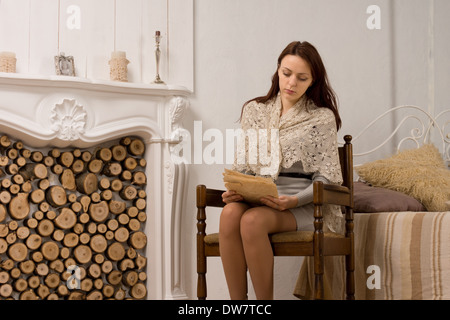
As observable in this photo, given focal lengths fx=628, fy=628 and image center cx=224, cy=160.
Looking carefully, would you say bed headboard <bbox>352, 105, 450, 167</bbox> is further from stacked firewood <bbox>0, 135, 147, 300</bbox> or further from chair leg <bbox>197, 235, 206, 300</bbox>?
chair leg <bbox>197, 235, 206, 300</bbox>

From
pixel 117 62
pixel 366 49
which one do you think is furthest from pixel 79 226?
pixel 366 49

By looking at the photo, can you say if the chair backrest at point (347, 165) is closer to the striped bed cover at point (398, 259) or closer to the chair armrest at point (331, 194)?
the chair armrest at point (331, 194)

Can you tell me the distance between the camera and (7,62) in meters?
3.23

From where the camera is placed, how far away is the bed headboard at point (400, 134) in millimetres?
4214

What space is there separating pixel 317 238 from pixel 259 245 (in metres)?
0.24

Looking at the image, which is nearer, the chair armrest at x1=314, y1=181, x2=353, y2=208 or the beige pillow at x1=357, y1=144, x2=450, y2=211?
the chair armrest at x1=314, y1=181, x2=353, y2=208

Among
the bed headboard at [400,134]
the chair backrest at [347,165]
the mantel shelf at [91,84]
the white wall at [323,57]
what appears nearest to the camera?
the chair backrest at [347,165]

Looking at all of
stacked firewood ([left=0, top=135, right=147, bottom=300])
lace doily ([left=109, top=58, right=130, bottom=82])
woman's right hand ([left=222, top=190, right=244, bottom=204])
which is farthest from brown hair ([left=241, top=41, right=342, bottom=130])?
stacked firewood ([left=0, top=135, right=147, bottom=300])

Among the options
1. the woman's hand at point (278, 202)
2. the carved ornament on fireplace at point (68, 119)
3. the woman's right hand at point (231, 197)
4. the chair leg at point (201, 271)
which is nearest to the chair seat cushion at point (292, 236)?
the woman's hand at point (278, 202)

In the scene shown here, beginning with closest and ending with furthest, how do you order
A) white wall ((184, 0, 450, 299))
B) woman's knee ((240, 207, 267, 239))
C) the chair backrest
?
woman's knee ((240, 207, 267, 239)), the chair backrest, white wall ((184, 0, 450, 299))

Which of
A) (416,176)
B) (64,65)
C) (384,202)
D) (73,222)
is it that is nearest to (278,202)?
(384,202)

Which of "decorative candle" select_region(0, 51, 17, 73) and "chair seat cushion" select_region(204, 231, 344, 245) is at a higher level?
"decorative candle" select_region(0, 51, 17, 73)

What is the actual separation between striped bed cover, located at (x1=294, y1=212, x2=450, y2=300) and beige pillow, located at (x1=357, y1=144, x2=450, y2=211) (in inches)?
13.5

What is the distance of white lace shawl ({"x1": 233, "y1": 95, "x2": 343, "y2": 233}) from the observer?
112 inches
